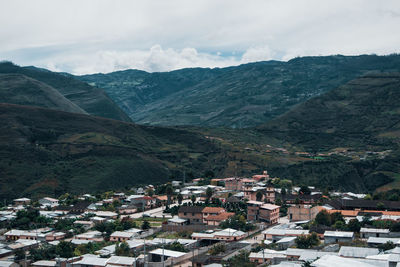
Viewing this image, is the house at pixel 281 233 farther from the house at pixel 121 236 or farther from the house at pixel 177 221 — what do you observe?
the house at pixel 121 236

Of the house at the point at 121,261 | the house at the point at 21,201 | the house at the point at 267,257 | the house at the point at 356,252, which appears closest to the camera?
the house at the point at 356,252

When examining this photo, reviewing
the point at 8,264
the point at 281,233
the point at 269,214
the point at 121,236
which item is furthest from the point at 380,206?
the point at 8,264

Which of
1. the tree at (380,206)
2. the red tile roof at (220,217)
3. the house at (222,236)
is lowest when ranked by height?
the house at (222,236)

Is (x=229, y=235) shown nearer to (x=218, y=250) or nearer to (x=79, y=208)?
(x=218, y=250)

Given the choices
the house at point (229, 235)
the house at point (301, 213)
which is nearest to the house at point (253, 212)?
the house at point (301, 213)

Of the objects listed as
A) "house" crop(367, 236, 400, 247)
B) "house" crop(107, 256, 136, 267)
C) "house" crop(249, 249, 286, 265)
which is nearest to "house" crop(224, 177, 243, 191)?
"house" crop(249, 249, 286, 265)

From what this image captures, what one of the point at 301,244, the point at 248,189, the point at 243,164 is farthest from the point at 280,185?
the point at 301,244
